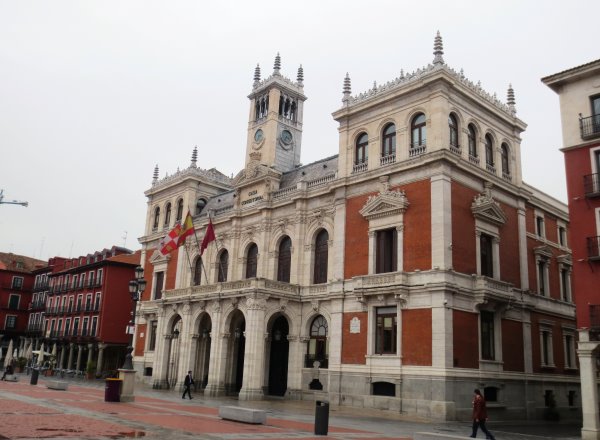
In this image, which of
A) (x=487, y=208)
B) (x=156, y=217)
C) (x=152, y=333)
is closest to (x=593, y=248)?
(x=487, y=208)

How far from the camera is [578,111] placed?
85.4ft

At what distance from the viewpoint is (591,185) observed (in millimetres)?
24562

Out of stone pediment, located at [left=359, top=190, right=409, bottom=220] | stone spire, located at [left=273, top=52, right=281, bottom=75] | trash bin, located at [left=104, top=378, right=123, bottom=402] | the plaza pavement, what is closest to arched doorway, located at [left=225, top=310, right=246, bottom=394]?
the plaza pavement

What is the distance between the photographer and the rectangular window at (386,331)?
107 ft

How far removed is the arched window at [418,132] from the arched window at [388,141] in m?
1.41

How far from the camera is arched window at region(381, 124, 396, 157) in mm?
35750

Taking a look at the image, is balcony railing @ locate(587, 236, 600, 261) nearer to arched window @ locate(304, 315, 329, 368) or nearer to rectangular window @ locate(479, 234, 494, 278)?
rectangular window @ locate(479, 234, 494, 278)

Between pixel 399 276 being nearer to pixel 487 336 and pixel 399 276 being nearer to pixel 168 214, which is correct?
pixel 487 336

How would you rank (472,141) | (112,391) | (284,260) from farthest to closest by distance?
(284,260)
(472,141)
(112,391)

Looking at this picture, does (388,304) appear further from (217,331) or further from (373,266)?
(217,331)

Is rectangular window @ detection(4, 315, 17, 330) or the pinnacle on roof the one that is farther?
rectangular window @ detection(4, 315, 17, 330)

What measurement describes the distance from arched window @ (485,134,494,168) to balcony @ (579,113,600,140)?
10.7 metres

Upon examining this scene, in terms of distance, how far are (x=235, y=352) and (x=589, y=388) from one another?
25.8m

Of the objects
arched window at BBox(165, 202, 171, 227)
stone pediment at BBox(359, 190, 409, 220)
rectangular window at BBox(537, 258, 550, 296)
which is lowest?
rectangular window at BBox(537, 258, 550, 296)
